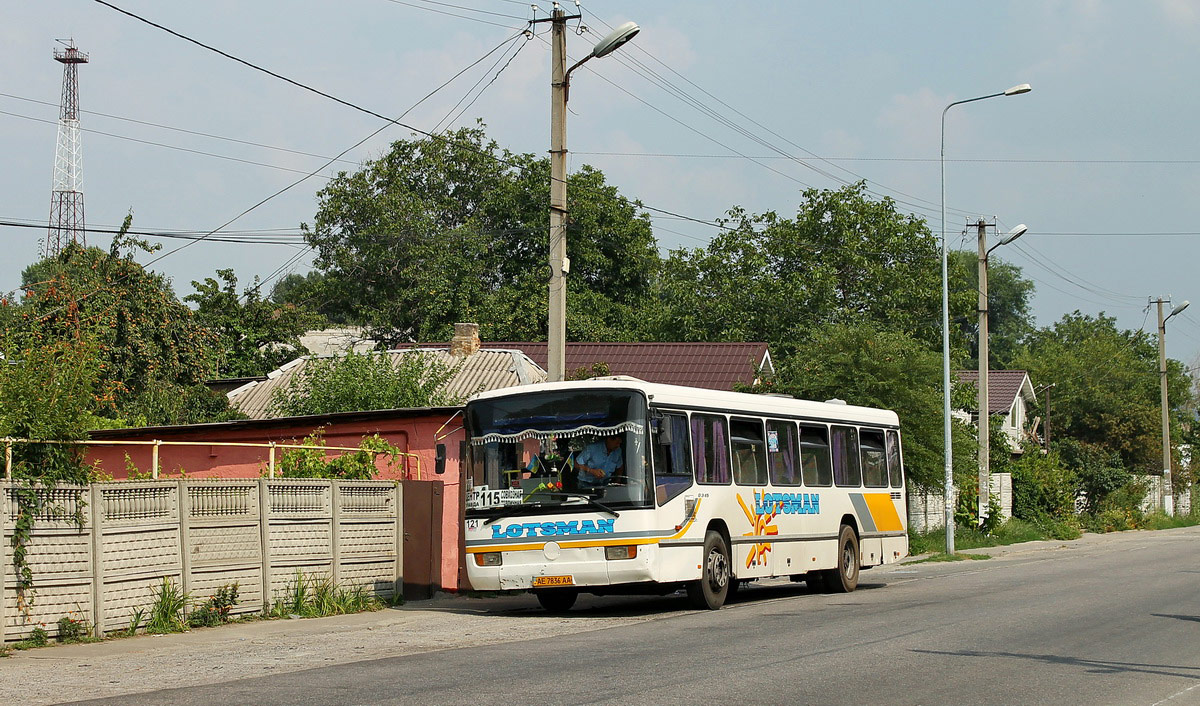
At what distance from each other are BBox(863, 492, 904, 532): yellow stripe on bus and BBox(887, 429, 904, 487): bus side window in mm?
476

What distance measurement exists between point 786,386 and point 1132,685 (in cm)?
2338

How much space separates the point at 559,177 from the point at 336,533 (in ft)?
21.0

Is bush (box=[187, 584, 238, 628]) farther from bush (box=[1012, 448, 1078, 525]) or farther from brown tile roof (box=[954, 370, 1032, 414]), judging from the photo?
brown tile roof (box=[954, 370, 1032, 414])

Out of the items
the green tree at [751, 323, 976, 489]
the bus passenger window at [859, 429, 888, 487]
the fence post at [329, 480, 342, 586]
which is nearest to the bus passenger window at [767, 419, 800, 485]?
the bus passenger window at [859, 429, 888, 487]

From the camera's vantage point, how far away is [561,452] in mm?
15922

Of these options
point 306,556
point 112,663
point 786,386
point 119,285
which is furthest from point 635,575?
point 119,285

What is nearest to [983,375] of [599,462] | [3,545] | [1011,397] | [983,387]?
[983,387]

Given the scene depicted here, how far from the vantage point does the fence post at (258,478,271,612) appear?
51.9 ft

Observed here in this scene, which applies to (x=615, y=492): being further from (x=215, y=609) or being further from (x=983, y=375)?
(x=983, y=375)

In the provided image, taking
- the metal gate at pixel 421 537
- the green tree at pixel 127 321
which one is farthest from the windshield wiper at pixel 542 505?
the green tree at pixel 127 321

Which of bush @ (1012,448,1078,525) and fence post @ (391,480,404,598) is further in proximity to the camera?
bush @ (1012,448,1078,525)

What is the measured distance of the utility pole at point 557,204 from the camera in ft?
63.1

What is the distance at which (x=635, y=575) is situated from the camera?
50.5 ft

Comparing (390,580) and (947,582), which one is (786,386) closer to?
(947,582)
